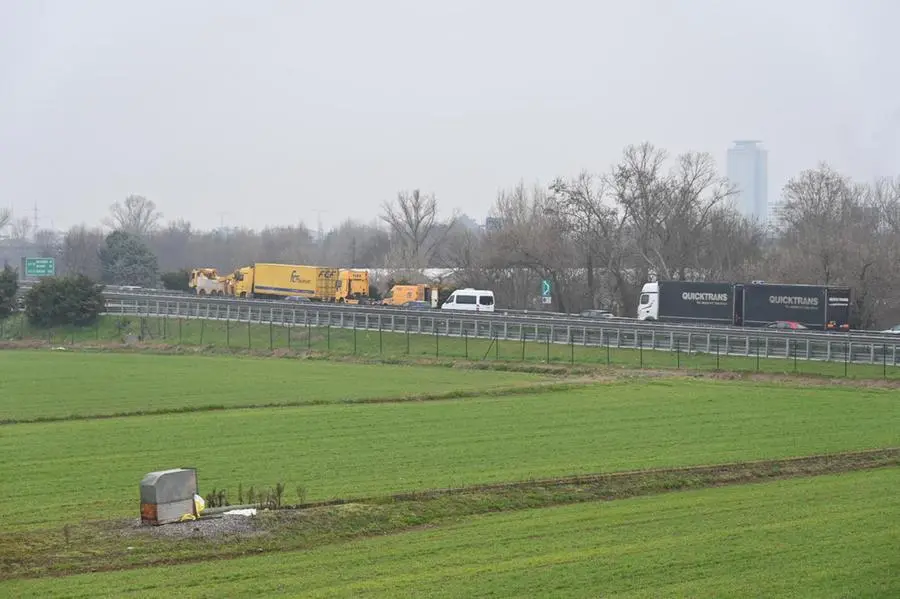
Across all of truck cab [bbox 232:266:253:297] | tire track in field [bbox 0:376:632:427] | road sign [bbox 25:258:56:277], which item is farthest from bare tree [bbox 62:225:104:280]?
tire track in field [bbox 0:376:632:427]

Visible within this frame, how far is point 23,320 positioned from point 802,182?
8650cm

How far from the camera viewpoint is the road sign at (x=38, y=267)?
440ft

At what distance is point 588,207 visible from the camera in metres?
121

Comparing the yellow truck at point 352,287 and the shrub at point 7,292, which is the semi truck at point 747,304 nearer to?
the yellow truck at point 352,287

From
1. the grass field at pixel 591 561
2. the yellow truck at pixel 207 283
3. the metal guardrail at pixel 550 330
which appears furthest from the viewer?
the yellow truck at pixel 207 283

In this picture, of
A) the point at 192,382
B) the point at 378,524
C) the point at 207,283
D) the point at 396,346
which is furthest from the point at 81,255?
the point at 378,524

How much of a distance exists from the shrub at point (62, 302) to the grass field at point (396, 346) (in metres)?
1.10

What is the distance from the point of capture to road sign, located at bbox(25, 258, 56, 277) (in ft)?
440

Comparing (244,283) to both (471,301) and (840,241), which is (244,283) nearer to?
(471,301)

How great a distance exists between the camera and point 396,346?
8125 centimetres

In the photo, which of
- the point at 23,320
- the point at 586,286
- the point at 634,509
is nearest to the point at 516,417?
the point at 634,509

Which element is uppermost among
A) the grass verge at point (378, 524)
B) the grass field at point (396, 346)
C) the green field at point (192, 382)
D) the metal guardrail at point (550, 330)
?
the metal guardrail at point (550, 330)

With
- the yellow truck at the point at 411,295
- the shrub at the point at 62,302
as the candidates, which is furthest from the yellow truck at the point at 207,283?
the shrub at the point at 62,302

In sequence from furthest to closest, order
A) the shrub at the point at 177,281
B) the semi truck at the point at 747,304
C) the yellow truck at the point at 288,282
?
the shrub at the point at 177,281
the yellow truck at the point at 288,282
the semi truck at the point at 747,304
